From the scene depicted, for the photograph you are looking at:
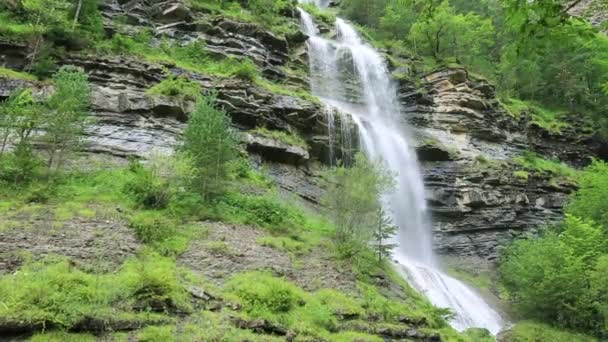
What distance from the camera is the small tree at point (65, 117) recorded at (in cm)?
1784

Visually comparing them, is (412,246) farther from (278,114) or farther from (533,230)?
(278,114)

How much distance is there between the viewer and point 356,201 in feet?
61.4

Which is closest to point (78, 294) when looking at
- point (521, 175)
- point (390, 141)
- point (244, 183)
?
point (244, 183)

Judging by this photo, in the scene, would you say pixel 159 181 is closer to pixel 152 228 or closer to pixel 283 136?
pixel 152 228

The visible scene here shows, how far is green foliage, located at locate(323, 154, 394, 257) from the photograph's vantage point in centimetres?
1856

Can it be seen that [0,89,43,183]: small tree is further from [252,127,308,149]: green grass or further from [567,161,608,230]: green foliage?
[567,161,608,230]: green foliage

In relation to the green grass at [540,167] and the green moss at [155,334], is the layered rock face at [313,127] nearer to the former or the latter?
the green grass at [540,167]

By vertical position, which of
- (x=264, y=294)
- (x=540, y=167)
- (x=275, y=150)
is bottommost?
(x=264, y=294)

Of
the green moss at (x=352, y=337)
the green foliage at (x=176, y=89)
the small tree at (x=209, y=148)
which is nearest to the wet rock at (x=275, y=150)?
the green foliage at (x=176, y=89)

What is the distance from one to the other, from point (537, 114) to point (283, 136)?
25.2 meters

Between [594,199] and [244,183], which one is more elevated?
[244,183]

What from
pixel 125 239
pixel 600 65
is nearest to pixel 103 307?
pixel 125 239

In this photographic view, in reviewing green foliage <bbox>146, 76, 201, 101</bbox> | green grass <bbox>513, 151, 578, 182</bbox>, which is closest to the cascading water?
green grass <bbox>513, 151, 578, 182</bbox>

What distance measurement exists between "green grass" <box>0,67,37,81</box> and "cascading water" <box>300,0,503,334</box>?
17.2m
